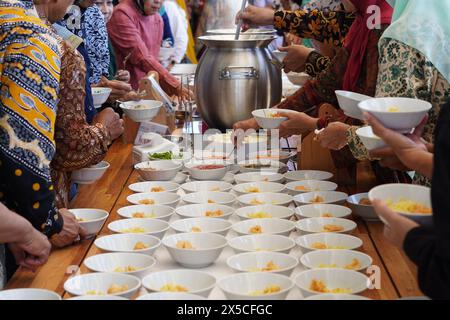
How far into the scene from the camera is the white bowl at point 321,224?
2.22 meters

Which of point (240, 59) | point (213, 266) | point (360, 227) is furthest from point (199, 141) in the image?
point (213, 266)

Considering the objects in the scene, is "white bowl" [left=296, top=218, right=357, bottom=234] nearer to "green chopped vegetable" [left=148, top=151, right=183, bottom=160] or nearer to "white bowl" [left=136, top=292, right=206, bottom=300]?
"white bowl" [left=136, top=292, right=206, bottom=300]

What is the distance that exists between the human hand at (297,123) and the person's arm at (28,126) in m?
1.14

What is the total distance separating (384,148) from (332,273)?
392mm

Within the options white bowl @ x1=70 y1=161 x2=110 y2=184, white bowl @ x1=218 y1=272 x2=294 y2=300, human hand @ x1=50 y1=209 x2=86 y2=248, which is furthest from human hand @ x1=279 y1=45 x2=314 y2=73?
white bowl @ x1=218 y1=272 x2=294 y2=300

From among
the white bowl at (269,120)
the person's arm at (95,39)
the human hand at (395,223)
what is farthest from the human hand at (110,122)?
the human hand at (395,223)

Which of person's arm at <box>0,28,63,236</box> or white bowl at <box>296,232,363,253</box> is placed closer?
person's arm at <box>0,28,63,236</box>

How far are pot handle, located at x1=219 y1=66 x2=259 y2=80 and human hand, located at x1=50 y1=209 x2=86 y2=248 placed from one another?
1251 mm

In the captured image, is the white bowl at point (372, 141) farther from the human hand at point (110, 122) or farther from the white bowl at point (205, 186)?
the human hand at point (110, 122)

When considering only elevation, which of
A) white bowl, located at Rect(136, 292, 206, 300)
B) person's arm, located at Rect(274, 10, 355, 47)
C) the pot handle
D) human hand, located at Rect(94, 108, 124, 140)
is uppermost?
person's arm, located at Rect(274, 10, 355, 47)

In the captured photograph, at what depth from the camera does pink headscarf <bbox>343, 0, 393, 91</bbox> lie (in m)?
2.66

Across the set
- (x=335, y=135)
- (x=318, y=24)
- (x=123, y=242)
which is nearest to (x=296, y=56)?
(x=318, y=24)

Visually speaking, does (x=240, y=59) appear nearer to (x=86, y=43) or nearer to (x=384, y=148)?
(x=86, y=43)

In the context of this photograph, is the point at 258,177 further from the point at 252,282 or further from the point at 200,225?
the point at 252,282
